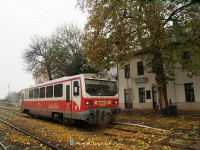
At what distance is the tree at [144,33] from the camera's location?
1777 centimetres

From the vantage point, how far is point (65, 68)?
122 ft

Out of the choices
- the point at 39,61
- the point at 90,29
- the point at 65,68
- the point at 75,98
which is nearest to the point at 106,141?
the point at 75,98

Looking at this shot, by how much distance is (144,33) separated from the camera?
18656mm

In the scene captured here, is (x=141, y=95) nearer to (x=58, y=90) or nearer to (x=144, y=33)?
(x=144, y=33)

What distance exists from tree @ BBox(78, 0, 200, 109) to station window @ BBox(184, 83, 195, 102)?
5.89 meters

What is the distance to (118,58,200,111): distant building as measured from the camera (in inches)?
977

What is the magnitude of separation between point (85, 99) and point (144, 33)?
25.6 feet

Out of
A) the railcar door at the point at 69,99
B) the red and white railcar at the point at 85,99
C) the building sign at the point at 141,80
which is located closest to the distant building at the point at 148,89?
the building sign at the point at 141,80

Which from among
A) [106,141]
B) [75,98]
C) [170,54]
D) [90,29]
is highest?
[90,29]

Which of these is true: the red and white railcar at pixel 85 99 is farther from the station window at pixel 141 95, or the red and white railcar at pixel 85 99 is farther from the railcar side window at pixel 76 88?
the station window at pixel 141 95

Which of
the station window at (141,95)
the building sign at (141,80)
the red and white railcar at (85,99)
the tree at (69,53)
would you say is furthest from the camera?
the tree at (69,53)

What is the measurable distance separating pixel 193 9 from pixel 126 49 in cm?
585

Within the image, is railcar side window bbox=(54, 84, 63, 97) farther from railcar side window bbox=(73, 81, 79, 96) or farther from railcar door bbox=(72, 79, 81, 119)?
railcar side window bbox=(73, 81, 79, 96)

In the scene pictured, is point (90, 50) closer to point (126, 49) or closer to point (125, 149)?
point (126, 49)
